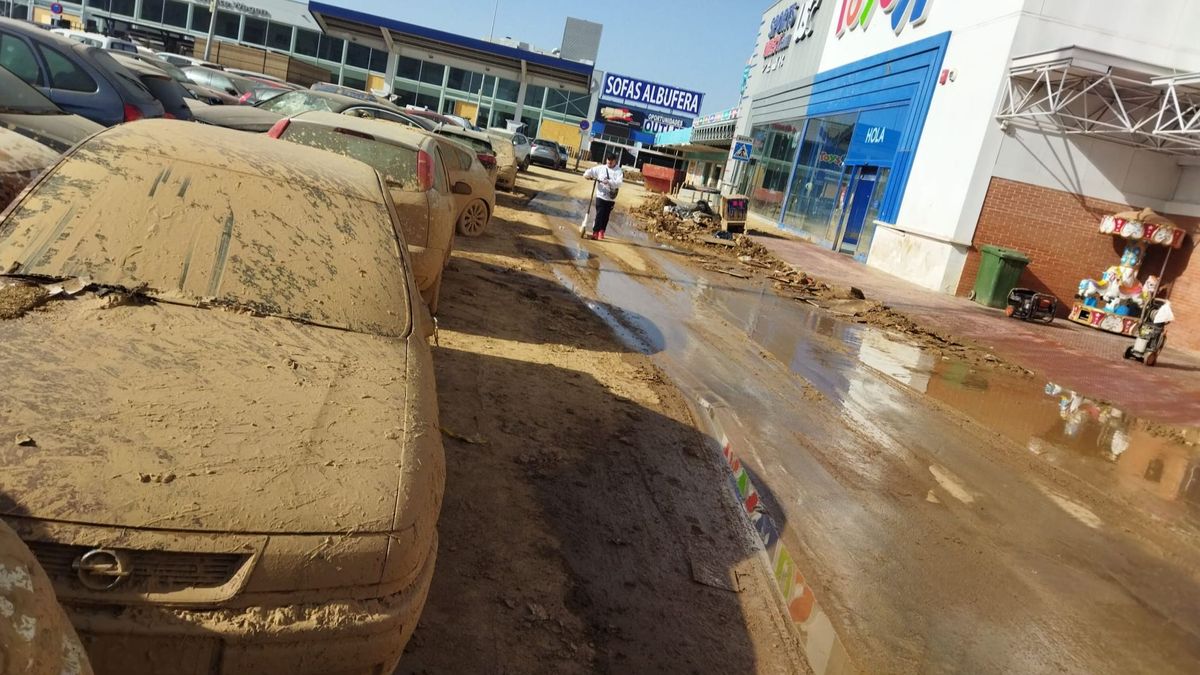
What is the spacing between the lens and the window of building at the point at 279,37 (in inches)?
2411

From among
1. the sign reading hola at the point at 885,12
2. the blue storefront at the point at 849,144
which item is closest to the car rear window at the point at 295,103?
the blue storefront at the point at 849,144

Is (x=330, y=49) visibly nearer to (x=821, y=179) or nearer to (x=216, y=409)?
(x=821, y=179)

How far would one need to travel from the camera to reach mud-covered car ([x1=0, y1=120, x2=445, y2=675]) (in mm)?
2176

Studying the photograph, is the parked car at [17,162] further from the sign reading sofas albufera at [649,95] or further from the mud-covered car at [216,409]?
the sign reading sofas albufera at [649,95]

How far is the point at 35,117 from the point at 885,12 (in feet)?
A: 71.3

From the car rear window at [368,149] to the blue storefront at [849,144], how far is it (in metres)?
15.4

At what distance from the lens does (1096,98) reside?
1655 cm

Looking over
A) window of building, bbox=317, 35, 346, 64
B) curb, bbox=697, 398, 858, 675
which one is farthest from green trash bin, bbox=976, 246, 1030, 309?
window of building, bbox=317, 35, 346, 64

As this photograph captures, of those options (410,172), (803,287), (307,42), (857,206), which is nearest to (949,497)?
(410,172)

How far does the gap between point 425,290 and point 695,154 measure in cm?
5658

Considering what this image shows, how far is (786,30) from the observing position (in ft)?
114

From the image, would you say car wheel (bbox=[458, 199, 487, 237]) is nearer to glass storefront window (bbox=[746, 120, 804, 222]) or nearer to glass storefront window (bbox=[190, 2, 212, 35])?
glass storefront window (bbox=[746, 120, 804, 222])

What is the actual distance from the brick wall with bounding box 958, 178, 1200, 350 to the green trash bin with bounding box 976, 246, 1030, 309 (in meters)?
0.47

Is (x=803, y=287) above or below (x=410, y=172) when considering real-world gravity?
below
